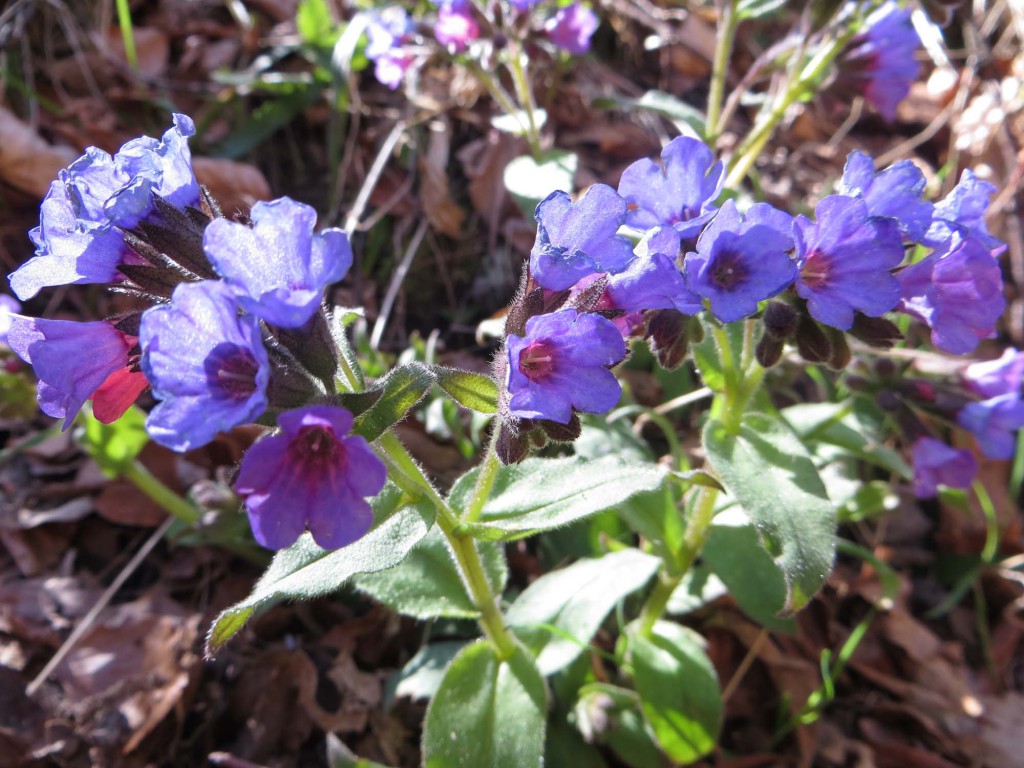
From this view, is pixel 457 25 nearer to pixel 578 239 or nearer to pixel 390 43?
pixel 390 43

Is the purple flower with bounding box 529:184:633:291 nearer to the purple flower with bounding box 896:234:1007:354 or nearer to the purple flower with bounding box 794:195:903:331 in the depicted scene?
the purple flower with bounding box 794:195:903:331

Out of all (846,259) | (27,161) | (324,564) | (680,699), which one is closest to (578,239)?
(846,259)

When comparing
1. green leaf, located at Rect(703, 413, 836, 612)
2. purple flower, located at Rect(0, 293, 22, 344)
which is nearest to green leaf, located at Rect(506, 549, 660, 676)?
green leaf, located at Rect(703, 413, 836, 612)

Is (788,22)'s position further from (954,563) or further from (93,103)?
(93,103)

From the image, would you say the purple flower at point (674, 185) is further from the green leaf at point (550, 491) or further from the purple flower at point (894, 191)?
the green leaf at point (550, 491)

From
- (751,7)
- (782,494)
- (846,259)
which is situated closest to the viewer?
(846,259)

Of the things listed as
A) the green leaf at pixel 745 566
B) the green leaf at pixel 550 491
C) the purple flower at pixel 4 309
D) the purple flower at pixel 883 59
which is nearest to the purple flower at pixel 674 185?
the green leaf at pixel 550 491
